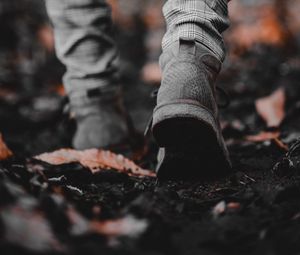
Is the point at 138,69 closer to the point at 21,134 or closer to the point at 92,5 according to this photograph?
the point at 21,134

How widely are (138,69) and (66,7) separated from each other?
2920mm

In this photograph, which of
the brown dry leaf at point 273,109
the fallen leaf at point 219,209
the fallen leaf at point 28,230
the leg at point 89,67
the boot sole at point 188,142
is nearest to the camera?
the fallen leaf at point 28,230

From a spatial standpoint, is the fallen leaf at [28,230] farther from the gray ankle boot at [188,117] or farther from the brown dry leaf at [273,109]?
the brown dry leaf at [273,109]

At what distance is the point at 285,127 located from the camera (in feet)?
6.68

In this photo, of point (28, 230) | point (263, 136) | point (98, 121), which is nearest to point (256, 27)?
point (263, 136)

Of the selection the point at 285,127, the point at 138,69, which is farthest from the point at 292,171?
the point at 138,69

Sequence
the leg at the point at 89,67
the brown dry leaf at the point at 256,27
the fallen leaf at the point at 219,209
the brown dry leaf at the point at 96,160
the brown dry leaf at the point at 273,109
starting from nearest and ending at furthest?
the fallen leaf at the point at 219,209 → the brown dry leaf at the point at 96,160 → the leg at the point at 89,67 → the brown dry leaf at the point at 273,109 → the brown dry leaf at the point at 256,27

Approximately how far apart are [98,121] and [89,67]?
236 millimetres

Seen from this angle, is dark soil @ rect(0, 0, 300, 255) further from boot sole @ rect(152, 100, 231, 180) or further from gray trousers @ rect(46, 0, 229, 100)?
gray trousers @ rect(46, 0, 229, 100)

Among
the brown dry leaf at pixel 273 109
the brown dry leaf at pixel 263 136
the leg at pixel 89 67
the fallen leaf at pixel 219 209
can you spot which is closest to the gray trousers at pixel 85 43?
the leg at pixel 89 67

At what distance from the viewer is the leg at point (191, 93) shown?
119 centimetres

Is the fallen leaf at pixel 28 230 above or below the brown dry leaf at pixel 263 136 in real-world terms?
below

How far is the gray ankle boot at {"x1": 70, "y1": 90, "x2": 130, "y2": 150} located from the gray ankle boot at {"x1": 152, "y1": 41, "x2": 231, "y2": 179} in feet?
2.04

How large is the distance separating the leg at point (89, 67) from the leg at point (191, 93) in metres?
0.64
